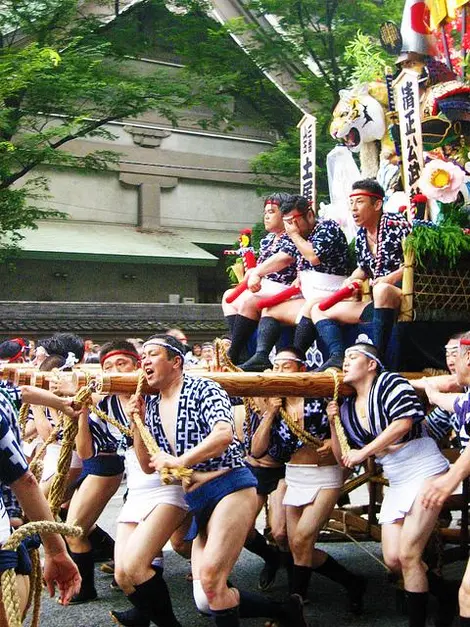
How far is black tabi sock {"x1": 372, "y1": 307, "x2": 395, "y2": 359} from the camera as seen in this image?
544cm

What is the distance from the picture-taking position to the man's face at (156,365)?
4969 mm

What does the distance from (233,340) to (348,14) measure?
12714 millimetres

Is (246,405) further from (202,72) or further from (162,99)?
(202,72)

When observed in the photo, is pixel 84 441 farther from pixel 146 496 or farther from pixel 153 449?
pixel 153 449

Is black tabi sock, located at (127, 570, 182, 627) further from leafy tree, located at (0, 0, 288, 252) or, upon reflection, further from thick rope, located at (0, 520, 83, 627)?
leafy tree, located at (0, 0, 288, 252)

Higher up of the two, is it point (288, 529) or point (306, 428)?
point (306, 428)

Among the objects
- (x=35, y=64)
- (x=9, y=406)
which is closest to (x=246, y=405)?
(x=9, y=406)

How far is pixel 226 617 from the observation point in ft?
15.1

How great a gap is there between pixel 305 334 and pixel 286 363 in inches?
12.5

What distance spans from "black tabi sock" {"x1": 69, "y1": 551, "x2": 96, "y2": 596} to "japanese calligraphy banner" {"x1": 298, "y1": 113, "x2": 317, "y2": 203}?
3186 mm

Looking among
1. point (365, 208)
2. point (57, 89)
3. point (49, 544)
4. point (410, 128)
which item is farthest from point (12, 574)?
point (57, 89)

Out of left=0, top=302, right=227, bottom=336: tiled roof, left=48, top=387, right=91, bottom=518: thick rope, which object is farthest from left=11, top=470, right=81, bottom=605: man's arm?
left=0, top=302, right=227, bottom=336: tiled roof

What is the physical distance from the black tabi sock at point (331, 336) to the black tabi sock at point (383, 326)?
10.6 inches

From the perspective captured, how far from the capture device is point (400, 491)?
16.2 feet
